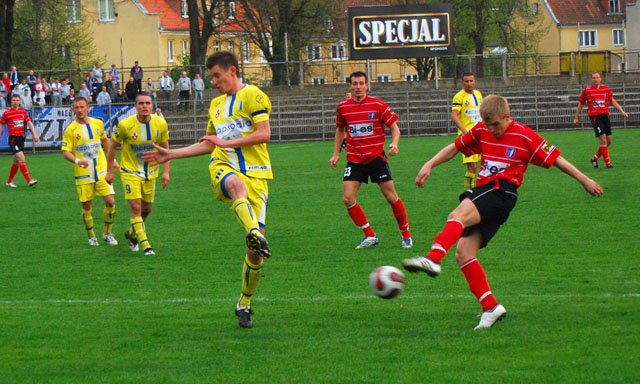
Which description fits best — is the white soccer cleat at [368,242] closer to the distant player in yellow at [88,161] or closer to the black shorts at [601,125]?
the distant player in yellow at [88,161]

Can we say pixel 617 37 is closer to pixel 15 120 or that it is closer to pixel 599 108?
pixel 599 108

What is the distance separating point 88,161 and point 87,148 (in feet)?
0.73

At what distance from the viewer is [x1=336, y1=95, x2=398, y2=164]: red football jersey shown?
10.9 metres

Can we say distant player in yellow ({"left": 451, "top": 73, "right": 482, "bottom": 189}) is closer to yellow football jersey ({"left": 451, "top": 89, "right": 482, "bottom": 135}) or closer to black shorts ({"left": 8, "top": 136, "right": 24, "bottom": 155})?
yellow football jersey ({"left": 451, "top": 89, "right": 482, "bottom": 135})

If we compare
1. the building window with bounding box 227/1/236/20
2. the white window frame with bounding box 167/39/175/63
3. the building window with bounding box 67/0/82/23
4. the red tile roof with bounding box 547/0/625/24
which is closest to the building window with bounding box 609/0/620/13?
the red tile roof with bounding box 547/0/625/24

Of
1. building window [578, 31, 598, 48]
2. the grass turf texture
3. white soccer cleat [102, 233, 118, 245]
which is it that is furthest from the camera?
building window [578, 31, 598, 48]

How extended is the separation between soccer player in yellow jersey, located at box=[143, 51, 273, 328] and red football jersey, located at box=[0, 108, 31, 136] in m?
16.8

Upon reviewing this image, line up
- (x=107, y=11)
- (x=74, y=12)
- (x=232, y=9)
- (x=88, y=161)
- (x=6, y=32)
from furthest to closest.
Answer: (x=107, y=11) < (x=74, y=12) < (x=232, y=9) < (x=6, y=32) < (x=88, y=161)

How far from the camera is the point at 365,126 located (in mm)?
10906

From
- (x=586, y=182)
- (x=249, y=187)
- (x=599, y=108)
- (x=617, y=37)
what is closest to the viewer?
(x=586, y=182)

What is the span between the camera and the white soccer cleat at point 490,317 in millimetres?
6340

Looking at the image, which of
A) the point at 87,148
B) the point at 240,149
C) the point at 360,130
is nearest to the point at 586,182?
the point at 240,149

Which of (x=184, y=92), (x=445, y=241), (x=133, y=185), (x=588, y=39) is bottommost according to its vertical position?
(x=445, y=241)

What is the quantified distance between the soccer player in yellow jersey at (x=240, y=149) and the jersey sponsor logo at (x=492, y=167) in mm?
1733
